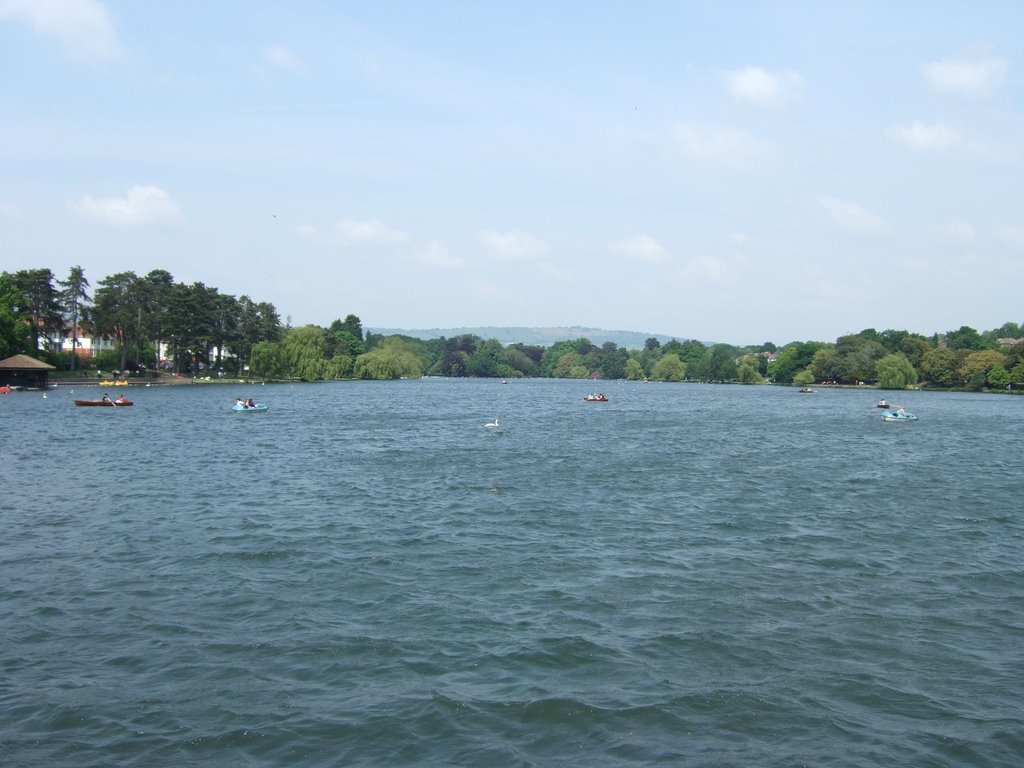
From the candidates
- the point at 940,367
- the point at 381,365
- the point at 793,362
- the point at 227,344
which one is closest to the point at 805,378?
the point at 793,362

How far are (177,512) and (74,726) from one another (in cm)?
1366

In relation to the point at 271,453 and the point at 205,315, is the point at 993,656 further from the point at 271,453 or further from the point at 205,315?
the point at 205,315

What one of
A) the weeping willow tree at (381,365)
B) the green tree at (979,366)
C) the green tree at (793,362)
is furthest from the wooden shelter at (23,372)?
the green tree at (793,362)

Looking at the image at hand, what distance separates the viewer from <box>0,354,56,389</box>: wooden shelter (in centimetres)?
8644

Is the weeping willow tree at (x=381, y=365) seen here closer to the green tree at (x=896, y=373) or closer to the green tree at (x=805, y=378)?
the green tree at (x=805, y=378)

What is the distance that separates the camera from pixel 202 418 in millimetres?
58594

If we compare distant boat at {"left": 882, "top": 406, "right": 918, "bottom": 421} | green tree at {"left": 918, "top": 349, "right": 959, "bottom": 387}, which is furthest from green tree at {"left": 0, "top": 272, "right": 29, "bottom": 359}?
green tree at {"left": 918, "top": 349, "right": 959, "bottom": 387}

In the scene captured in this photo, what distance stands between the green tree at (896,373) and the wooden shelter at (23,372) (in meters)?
129

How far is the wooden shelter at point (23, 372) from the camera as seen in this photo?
86.4 metres

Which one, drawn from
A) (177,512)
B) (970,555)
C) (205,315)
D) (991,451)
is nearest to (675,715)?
(970,555)

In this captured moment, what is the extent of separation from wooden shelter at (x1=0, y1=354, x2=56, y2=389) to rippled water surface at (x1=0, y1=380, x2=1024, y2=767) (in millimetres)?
63894

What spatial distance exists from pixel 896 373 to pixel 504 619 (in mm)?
146707

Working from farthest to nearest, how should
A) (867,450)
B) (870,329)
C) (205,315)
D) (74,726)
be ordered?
(870,329)
(205,315)
(867,450)
(74,726)

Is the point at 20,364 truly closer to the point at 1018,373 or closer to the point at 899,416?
the point at 899,416
